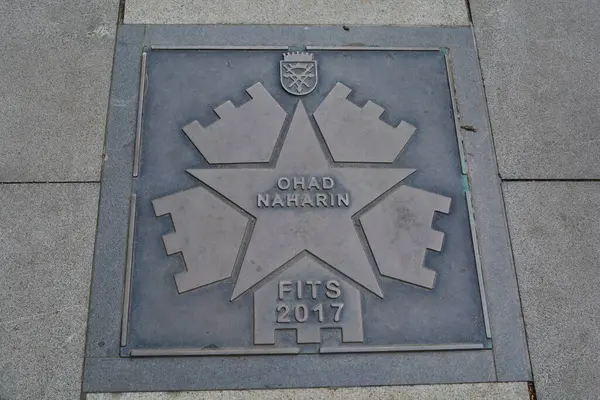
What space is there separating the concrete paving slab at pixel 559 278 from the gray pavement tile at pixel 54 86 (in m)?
2.53

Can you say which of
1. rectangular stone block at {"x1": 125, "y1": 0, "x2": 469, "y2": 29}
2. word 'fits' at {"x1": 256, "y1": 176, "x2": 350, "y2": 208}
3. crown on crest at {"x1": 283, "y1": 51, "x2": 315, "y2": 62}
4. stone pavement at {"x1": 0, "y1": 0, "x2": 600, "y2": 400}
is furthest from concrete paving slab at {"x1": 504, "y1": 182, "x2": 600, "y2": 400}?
crown on crest at {"x1": 283, "y1": 51, "x2": 315, "y2": 62}

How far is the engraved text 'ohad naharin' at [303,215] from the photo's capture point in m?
2.96

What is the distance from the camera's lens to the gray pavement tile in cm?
323

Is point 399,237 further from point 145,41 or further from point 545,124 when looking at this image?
point 145,41

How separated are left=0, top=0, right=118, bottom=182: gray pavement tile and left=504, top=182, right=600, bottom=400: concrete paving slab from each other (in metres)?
2.53

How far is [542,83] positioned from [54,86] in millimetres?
3084

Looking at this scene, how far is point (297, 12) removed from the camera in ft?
12.1

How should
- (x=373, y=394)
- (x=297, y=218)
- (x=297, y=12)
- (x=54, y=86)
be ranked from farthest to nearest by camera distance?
1. (x=297, y=12)
2. (x=54, y=86)
3. (x=297, y=218)
4. (x=373, y=394)

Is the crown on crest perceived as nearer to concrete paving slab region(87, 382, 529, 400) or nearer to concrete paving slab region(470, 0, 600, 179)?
concrete paving slab region(470, 0, 600, 179)

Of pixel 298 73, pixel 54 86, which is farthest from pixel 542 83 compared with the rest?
pixel 54 86

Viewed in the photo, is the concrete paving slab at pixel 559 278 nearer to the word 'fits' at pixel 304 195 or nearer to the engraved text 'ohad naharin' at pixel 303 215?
the engraved text 'ohad naharin' at pixel 303 215

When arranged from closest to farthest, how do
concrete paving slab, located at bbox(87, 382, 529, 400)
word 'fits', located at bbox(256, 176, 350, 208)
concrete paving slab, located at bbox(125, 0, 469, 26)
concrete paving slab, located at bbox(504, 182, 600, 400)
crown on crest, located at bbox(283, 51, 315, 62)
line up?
concrete paving slab, located at bbox(87, 382, 529, 400)
concrete paving slab, located at bbox(504, 182, 600, 400)
word 'fits', located at bbox(256, 176, 350, 208)
crown on crest, located at bbox(283, 51, 315, 62)
concrete paving slab, located at bbox(125, 0, 469, 26)

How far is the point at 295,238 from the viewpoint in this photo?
10.0ft

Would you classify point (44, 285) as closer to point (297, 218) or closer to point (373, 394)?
point (297, 218)
